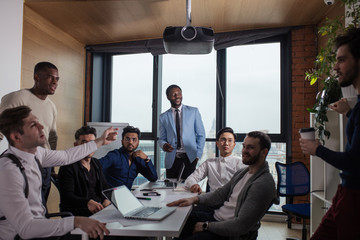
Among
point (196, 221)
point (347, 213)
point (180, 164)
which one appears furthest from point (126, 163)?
point (347, 213)

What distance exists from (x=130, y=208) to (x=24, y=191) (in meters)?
0.61

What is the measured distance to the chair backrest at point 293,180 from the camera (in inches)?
135

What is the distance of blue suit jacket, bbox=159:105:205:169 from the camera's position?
375cm

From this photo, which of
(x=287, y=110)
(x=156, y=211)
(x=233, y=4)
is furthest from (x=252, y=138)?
(x=287, y=110)

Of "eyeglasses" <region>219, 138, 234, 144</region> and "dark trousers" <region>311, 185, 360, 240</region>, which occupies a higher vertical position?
"eyeglasses" <region>219, 138, 234, 144</region>

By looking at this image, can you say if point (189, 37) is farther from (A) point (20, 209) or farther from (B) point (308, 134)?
(A) point (20, 209)

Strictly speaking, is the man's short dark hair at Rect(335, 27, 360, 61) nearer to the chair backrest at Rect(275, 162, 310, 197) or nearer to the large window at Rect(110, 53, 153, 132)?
the chair backrest at Rect(275, 162, 310, 197)

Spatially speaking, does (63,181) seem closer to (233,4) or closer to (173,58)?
(233,4)

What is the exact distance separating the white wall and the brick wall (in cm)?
353

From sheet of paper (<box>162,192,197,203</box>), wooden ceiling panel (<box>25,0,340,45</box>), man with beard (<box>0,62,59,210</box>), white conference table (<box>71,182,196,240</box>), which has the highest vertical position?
wooden ceiling panel (<box>25,0,340,45</box>)

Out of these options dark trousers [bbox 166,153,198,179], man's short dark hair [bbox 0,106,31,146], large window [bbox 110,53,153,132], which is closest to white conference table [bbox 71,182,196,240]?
man's short dark hair [bbox 0,106,31,146]

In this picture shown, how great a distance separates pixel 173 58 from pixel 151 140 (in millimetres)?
1465

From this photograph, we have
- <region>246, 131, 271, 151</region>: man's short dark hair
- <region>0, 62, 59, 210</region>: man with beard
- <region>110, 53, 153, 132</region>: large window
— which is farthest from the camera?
<region>110, 53, 153, 132</region>: large window

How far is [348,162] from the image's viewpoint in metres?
1.34
